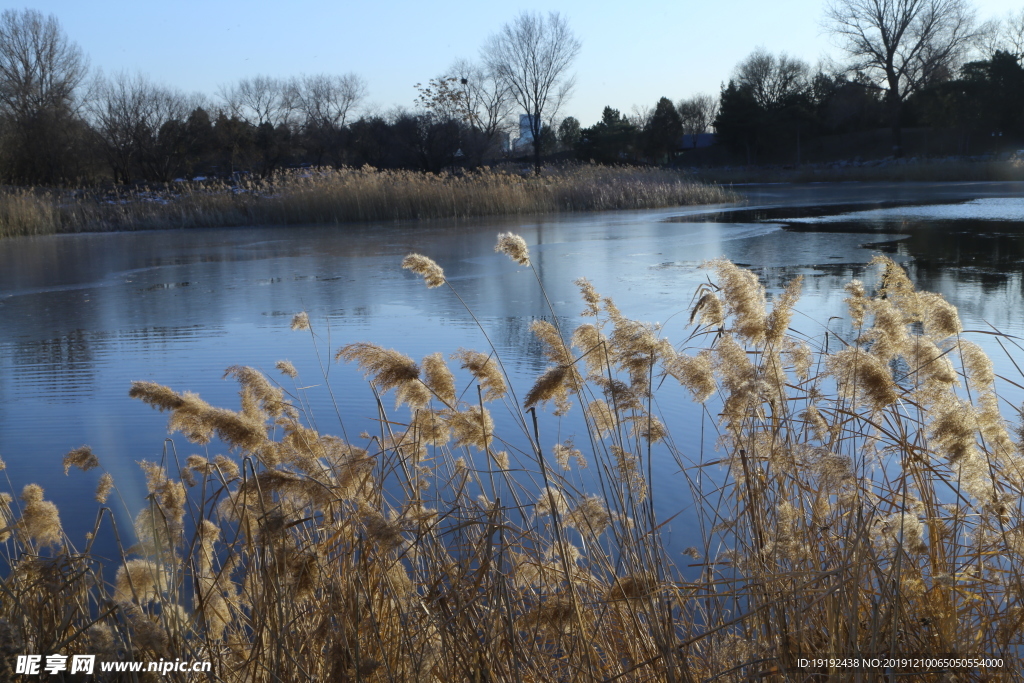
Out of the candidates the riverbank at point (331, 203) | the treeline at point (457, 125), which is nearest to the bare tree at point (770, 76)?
the treeline at point (457, 125)

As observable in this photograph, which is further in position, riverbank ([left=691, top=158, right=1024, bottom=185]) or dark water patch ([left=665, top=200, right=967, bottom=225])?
riverbank ([left=691, top=158, right=1024, bottom=185])

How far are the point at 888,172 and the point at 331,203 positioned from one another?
74.1 feet

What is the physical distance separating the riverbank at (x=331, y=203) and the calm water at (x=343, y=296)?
8.28 feet

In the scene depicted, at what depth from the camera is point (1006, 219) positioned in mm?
12711

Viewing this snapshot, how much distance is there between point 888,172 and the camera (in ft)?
101

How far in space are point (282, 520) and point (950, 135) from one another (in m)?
45.5

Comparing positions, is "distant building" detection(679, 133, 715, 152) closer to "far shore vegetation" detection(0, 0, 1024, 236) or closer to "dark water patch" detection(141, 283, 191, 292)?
"far shore vegetation" detection(0, 0, 1024, 236)

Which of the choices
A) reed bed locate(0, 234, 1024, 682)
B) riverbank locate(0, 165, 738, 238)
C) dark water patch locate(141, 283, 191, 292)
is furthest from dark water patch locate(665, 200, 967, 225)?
reed bed locate(0, 234, 1024, 682)

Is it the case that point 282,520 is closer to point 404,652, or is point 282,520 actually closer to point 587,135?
point 404,652

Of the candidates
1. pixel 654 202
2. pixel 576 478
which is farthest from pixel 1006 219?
pixel 576 478

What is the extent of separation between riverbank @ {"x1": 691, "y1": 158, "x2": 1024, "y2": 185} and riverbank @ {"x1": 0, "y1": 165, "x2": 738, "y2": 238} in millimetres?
13802

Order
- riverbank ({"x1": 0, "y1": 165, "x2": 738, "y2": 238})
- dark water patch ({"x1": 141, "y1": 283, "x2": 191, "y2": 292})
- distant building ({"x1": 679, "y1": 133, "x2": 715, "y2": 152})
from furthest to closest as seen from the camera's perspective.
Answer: distant building ({"x1": 679, "y1": 133, "x2": 715, "y2": 152})
riverbank ({"x1": 0, "y1": 165, "x2": 738, "y2": 238})
dark water patch ({"x1": 141, "y1": 283, "x2": 191, "y2": 292})

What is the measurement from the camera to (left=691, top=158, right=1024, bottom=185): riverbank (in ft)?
91.8

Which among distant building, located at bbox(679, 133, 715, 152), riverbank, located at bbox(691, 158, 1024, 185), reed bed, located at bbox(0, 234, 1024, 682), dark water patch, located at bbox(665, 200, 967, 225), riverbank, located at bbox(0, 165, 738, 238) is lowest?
reed bed, located at bbox(0, 234, 1024, 682)
